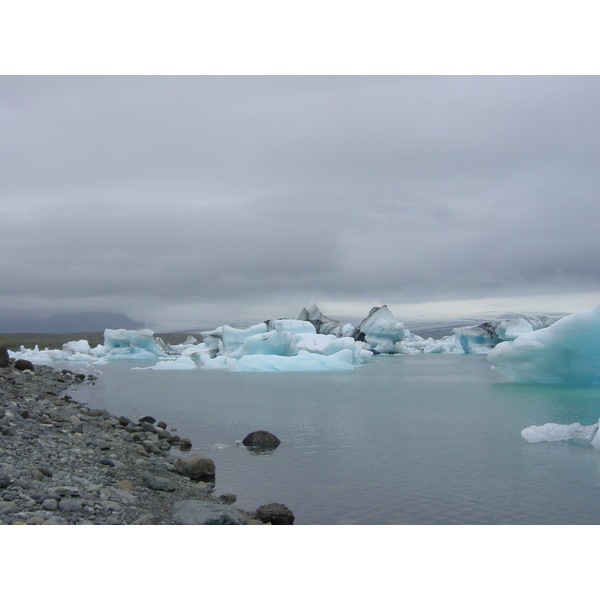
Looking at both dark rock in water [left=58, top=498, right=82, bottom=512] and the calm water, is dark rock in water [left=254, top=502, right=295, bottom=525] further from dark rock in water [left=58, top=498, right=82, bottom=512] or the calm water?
dark rock in water [left=58, top=498, right=82, bottom=512]

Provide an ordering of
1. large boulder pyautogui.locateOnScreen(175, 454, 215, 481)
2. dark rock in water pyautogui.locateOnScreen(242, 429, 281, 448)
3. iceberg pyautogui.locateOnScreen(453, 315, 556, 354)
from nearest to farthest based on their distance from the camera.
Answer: large boulder pyautogui.locateOnScreen(175, 454, 215, 481)
dark rock in water pyautogui.locateOnScreen(242, 429, 281, 448)
iceberg pyautogui.locateOnScreen(453, 315, 556, 354)

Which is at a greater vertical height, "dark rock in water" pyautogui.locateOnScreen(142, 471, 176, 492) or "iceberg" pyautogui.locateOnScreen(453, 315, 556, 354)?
"iceberg" pyautogui.locateOnScreen(453, 315, 556, 354)

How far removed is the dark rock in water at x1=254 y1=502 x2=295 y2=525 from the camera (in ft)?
16.7

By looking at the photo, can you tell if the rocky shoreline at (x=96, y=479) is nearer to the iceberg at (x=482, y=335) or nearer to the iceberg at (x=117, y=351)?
the iceberg at (x=117, y=351)

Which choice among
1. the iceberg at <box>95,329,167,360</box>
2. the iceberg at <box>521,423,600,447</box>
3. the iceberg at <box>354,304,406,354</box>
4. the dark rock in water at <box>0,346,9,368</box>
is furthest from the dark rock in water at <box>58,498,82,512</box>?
the iceberg at <box>354,304,406,354</box>

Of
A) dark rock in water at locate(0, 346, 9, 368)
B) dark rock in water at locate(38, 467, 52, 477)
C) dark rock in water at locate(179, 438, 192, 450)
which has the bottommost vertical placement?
dark rock in water at locate(179, 438, 192, 450)

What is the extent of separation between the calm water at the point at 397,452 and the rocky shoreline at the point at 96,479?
0.51m

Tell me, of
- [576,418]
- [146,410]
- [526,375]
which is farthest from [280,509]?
[526,375]

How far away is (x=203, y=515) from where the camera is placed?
4648 millimetres

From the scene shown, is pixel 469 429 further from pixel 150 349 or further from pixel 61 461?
pixel 150 349

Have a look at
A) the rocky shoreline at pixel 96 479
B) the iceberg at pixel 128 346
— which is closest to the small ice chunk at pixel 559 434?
the rocky shoreline at pixel 96 479

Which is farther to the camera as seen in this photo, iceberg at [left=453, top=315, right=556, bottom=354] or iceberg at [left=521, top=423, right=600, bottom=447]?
iceberg at [left=453, top=315, right=556, bottom=354]

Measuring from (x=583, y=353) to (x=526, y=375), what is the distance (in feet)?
8.82

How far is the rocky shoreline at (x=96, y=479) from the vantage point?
4.30 meters
